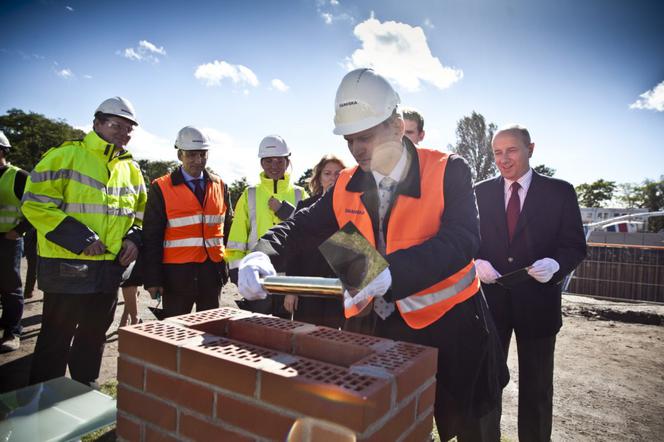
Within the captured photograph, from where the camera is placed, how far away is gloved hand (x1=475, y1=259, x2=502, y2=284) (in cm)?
A: 295

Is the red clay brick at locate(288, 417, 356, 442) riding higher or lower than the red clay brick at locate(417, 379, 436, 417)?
higher

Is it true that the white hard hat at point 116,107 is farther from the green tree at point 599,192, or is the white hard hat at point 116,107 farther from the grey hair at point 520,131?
the green tree at point 599,192

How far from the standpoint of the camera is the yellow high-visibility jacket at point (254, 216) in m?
4.18

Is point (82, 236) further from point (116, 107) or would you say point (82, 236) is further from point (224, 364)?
point (224, 364)

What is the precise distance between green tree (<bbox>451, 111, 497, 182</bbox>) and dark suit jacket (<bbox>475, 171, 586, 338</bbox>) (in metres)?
36.4

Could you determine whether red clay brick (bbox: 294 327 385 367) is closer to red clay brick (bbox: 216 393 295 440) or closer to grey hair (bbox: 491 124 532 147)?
red clay brick (bbox: 216 393 295 440)

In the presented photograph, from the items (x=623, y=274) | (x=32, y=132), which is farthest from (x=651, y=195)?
(x=32, y=132)

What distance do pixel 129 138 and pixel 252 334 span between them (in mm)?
2822

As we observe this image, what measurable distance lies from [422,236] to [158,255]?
2767mm

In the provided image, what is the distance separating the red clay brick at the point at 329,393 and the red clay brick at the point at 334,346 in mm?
237

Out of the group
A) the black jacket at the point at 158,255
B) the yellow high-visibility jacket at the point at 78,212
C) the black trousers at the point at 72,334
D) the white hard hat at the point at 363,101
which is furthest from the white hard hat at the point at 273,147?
the white hard hat at the point at 363,101

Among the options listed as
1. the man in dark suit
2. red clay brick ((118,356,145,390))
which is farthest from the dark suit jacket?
red clay brick ((118,356,145,390))

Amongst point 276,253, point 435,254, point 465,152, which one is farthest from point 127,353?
point 465,152

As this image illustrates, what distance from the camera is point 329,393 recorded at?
36.3 inches
